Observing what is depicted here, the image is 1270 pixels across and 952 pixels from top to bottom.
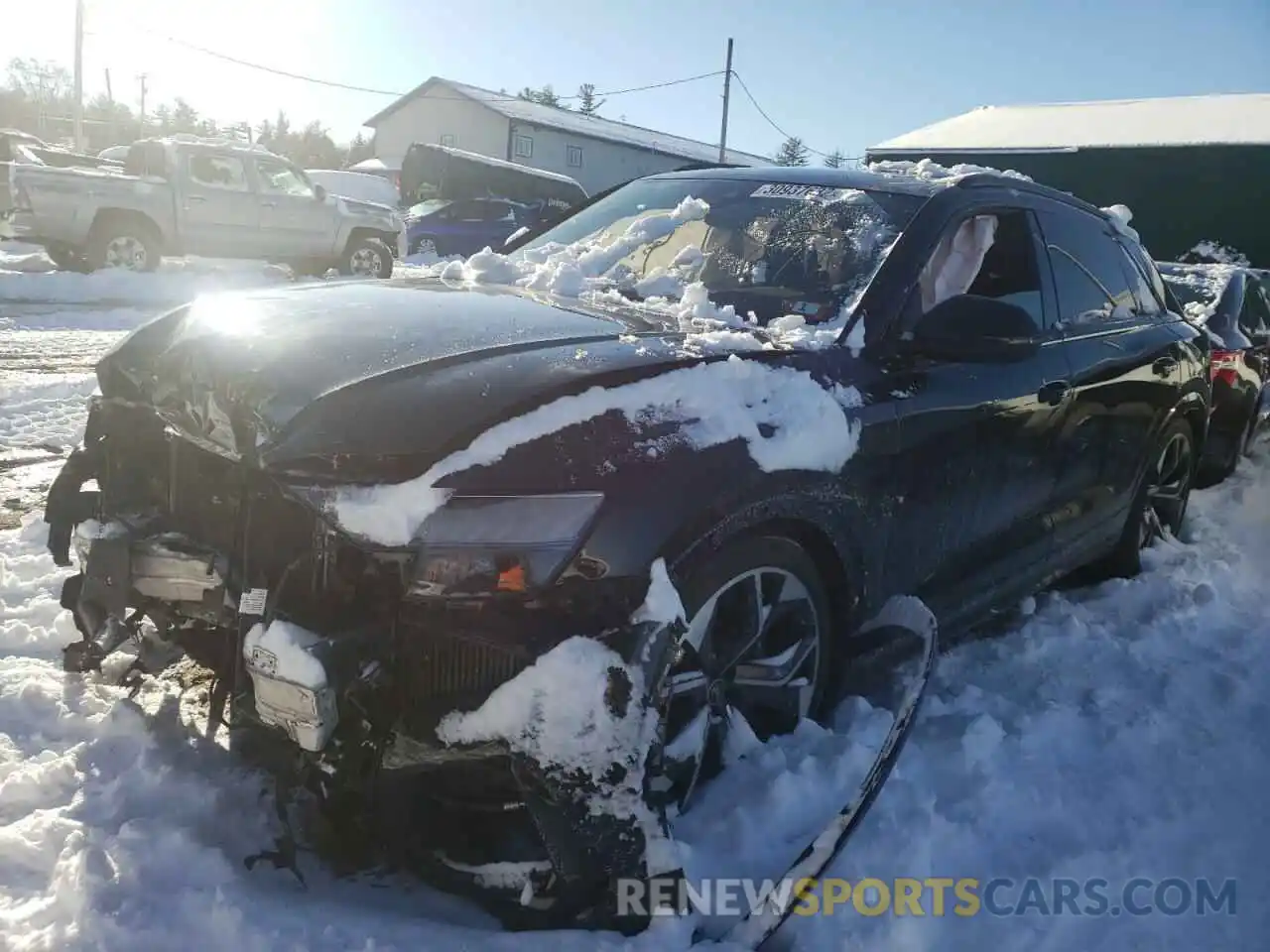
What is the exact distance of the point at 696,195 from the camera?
12.2ft

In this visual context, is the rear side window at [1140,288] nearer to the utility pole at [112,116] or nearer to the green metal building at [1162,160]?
the green metal building at [1162,160]

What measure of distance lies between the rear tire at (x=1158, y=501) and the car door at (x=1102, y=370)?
0.16 m

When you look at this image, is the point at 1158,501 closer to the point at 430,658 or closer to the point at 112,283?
the point at 430,658

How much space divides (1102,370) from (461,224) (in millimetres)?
16528

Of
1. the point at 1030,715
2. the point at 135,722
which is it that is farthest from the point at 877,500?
the point at 135,722

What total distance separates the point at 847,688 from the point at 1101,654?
139 cm

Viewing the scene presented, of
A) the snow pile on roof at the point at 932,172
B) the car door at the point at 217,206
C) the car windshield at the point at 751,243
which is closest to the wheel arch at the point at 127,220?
the car door at the point at 217,206

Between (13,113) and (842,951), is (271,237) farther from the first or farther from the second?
(13,113)

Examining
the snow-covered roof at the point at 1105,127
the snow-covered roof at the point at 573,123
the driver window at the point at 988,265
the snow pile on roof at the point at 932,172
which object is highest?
the snow-covered roof at the point at 573,123

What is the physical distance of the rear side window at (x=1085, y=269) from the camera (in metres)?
3.84

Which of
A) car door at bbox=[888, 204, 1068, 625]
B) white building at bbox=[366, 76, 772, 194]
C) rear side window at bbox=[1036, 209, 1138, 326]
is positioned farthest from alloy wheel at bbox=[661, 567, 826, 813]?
white building at bbox=[366, 76, 772, 194]

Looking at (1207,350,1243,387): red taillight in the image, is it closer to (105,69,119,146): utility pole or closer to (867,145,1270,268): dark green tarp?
(867,145,1270,268): dark green tarp

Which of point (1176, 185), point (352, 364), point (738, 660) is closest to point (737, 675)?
point (738, 660)

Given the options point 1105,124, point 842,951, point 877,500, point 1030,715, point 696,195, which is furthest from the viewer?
point 1105,124
